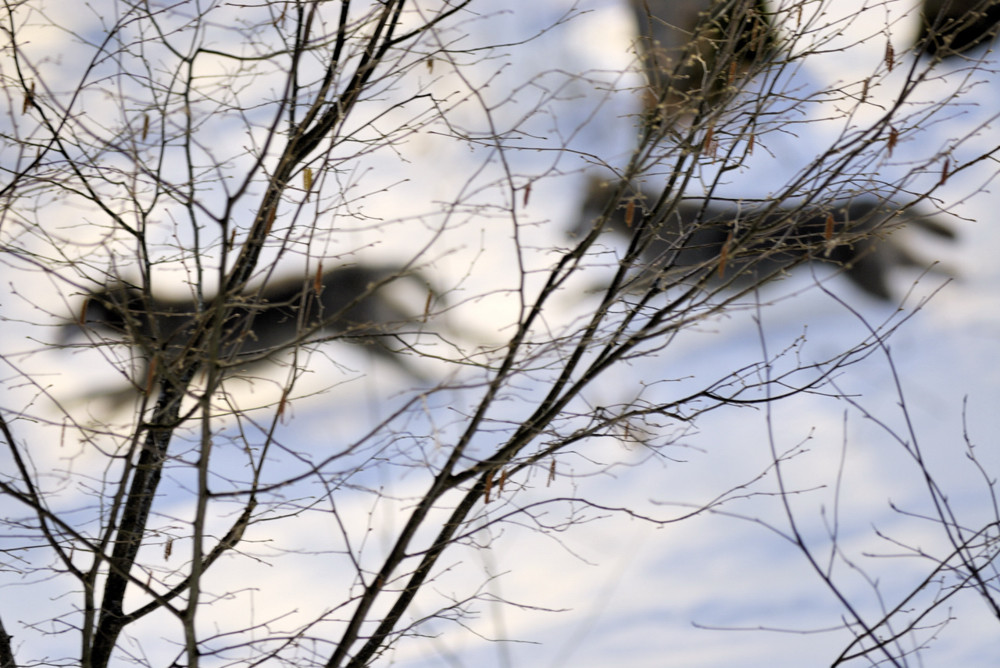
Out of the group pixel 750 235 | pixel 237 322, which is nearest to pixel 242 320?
pixel 237 322

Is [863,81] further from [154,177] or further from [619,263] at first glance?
[154,177]

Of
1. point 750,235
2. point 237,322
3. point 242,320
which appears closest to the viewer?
point 750,235

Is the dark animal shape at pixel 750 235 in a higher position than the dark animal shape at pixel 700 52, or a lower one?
lower

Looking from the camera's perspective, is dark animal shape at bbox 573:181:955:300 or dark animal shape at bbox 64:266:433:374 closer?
dark animal shape at bbox 64:266:433:374

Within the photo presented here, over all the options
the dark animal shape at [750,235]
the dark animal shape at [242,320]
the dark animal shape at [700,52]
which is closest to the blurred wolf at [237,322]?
the dark animal shape at [242,320]

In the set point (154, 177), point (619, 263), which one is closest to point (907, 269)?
point (619, 263)

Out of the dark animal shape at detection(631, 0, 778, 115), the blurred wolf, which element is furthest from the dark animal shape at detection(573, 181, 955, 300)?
the blurred wolf

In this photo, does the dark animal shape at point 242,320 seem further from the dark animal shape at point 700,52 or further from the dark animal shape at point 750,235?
the dark animal shape at point 700,52

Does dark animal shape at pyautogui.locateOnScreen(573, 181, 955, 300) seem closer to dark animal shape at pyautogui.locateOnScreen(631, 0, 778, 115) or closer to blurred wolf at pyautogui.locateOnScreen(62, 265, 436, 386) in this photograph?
dark animal shape at pyautogui.locateOnScreen(631, 0, 778, 115)

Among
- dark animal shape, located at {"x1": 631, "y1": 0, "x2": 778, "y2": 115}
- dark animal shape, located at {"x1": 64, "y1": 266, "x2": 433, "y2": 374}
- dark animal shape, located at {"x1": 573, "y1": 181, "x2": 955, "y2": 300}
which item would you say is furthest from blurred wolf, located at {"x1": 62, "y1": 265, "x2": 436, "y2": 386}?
dark animal shape, located at {"x1": 631, "y1": 0, "x2": 778, "y2": 115}

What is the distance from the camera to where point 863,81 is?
5.83 feet

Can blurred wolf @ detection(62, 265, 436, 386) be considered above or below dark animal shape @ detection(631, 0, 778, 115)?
below

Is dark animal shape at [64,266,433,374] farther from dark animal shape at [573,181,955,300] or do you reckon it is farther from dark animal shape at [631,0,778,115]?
dark animal shape at [631,0,778,115]

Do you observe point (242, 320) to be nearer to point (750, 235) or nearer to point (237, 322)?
point (237, 322)
